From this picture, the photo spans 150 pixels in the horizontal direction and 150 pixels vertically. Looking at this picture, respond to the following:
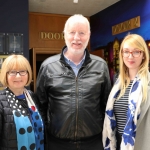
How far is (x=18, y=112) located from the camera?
1.51 meters

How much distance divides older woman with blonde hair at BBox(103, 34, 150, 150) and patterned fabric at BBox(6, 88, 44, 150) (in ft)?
1.67

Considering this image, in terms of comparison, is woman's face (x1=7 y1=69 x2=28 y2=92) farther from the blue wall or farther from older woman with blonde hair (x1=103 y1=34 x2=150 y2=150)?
the blue wall

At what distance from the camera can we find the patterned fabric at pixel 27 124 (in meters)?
1.48

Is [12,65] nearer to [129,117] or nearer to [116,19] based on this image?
[129,117]

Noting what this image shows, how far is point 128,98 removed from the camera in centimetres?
169

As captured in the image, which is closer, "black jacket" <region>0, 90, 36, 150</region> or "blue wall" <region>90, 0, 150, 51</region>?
"black jacket" <region>0, 90, 36, 150</region>

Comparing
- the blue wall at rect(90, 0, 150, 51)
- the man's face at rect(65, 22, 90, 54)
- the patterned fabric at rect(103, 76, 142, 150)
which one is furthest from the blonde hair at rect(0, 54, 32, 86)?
the blue wall at rect(90, 0, 150, 51)

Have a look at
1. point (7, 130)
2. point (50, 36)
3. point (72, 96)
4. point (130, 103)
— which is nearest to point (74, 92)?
point (72, 96)

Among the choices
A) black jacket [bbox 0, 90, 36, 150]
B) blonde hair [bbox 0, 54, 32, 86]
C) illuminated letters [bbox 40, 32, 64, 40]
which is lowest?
black jacket [bbox 0, 90, 36, 150]

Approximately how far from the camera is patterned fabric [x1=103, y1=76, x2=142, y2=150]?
159 cm

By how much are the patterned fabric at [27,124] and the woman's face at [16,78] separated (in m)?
0.06

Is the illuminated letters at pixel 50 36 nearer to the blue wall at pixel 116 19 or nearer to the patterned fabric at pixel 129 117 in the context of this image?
the blue wall at pixel 116 19

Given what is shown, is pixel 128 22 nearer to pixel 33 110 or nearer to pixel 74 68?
pixel 74 68

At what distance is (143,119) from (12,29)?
2.95 metres
